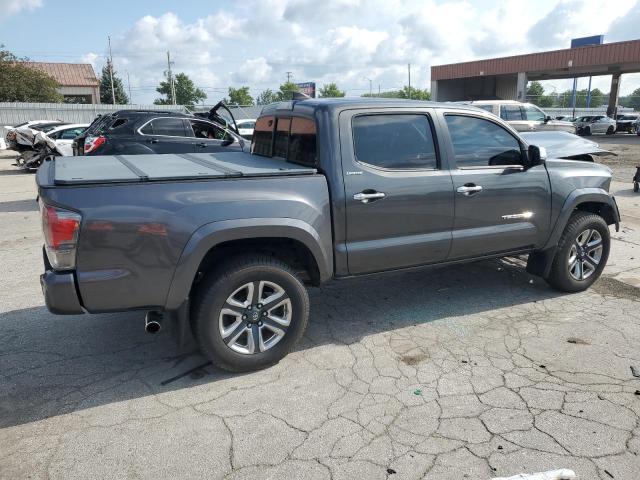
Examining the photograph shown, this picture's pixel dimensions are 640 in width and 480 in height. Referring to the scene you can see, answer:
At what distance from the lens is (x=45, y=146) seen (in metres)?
15.0

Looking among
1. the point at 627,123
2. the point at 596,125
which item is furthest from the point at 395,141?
the point at 627,123

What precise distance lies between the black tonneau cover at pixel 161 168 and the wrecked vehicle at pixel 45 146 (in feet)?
35.4

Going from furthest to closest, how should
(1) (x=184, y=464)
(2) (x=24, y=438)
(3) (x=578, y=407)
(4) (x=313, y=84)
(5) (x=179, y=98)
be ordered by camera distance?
(5) (x=179, y=98), (4) (x=313, y=84), (3) (x=578, y=407), (2) (x=24, y=438), (1) (x=184, y=464)

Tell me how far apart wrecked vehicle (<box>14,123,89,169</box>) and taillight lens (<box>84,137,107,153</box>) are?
16.0 feet

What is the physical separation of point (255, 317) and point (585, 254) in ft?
11.3

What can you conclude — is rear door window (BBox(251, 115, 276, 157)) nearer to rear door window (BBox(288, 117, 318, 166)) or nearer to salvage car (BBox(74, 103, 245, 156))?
rear door window (BBox(288, 117, 318, 166))

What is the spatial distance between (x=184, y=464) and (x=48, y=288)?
132cm

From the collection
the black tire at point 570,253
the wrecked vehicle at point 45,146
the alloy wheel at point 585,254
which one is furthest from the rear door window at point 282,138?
the wrecked vehicle at point 45,146

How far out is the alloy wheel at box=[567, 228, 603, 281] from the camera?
5051 mm

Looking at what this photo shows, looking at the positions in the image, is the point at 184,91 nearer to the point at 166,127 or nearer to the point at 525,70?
the point at 525,70

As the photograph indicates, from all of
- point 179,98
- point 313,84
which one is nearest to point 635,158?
point 313,84

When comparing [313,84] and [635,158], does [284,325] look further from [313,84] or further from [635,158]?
[313,84]

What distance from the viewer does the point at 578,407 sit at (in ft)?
10.5

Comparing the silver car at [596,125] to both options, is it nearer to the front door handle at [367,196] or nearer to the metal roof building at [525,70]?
the metal roof building at [525,70]
